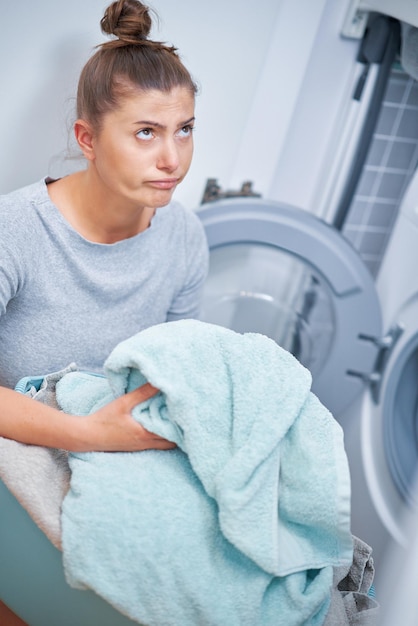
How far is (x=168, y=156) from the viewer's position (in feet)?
3.15

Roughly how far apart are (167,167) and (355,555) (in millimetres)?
580

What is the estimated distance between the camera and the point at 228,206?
57.3 inches

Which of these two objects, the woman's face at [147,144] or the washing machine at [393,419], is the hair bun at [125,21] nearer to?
the woman's face at [147,144]

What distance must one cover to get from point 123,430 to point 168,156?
0.38 m

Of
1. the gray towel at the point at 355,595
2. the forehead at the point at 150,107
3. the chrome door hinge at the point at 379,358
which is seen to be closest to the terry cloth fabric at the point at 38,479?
the gray towel at the point at 355,595

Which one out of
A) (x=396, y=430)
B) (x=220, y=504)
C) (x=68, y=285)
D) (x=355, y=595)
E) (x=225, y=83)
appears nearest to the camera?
(x=220, y=504)

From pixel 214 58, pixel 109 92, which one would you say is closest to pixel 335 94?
pixel 214 58

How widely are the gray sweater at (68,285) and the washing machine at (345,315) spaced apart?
0.97ft

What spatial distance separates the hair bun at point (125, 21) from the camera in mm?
968

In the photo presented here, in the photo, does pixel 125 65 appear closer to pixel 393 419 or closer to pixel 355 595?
pixel 355 595

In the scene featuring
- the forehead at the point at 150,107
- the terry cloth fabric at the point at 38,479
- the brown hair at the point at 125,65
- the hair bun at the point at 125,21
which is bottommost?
the terry cloth fabric at the point at 38,479

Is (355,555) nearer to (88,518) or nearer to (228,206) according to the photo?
(88,518)

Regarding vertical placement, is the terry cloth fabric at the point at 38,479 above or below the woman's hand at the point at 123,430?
below

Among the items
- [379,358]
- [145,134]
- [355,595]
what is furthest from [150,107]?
[379,358]
